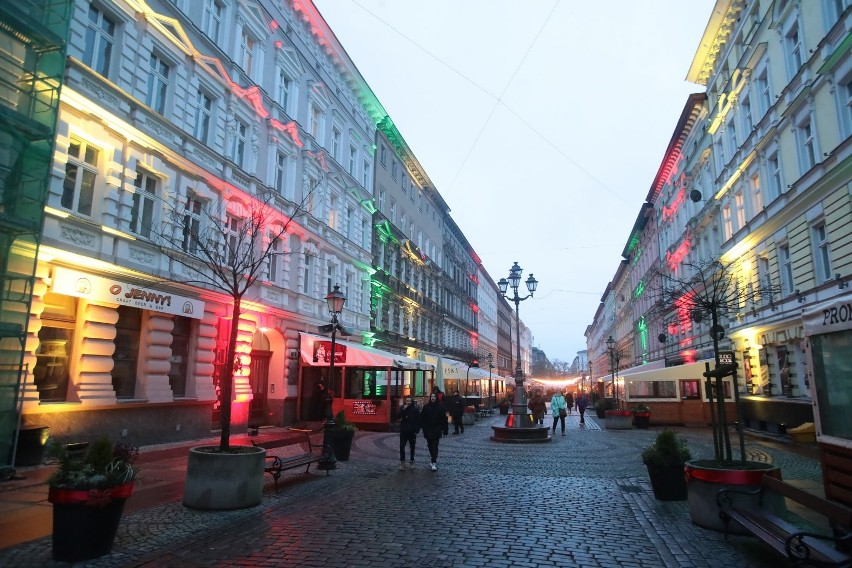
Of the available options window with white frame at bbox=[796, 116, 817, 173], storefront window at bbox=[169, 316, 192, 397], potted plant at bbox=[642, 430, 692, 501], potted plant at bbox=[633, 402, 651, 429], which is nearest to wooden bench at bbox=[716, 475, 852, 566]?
potted plant at bbox=[642, 430, 692, 501]

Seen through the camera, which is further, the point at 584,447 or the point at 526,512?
the point at 584,447

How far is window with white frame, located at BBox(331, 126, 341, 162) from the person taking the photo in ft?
90.8

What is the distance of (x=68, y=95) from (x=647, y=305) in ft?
157

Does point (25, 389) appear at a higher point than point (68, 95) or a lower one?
lower

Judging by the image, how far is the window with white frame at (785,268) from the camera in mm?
21109

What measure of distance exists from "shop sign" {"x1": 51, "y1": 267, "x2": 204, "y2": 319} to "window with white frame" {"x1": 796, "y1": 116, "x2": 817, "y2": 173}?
20197mm

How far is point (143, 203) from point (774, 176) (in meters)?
22.4

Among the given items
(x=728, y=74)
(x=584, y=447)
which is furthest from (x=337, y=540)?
(x=728, y=74)

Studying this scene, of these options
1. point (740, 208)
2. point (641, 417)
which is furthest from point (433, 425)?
point (740, 208)

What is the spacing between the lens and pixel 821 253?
729 inches

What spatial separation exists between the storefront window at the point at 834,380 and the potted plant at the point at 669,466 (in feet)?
7.07

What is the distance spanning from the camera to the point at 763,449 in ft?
53.3

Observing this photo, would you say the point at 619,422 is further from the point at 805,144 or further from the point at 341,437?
the point at 341,437

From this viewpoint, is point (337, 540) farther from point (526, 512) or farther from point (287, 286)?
point (287, 286)
